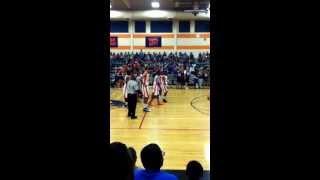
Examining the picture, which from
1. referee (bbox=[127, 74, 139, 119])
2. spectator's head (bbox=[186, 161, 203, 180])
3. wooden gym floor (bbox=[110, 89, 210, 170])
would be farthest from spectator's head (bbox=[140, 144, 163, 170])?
referee (bbox=[127, 74, 139, 119])

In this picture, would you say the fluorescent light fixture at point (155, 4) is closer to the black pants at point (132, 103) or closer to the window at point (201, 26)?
the window at point (201, 26)

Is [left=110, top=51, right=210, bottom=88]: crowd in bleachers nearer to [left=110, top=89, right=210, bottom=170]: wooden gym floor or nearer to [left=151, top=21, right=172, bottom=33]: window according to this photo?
[left=151, top=21, right=172, bottom=33]: window

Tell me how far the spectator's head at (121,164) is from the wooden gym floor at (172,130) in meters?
4.00

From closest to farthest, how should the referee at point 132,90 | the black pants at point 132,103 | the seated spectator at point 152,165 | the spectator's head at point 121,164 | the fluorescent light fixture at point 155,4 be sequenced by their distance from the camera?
the spectator's head at point 121,164 < the seated spectator at point 152,165 < the referee at point 132,90 < the black pants at point 132,103 < the fluorescent light fixture at point 155,4

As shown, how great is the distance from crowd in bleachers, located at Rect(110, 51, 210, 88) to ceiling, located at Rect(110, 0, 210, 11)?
2.95 m

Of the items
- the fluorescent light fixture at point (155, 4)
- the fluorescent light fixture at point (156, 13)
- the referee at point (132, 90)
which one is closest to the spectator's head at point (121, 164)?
the referee at point (132, 90)

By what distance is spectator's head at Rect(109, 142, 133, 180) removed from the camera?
196cm

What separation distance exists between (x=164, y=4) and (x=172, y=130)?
1108cm

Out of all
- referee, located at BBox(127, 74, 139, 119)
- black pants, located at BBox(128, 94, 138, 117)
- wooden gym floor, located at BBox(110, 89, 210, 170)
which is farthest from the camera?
black pants, located at BBox(128, 94, 138, 117)

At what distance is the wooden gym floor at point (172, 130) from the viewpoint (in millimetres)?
7016
